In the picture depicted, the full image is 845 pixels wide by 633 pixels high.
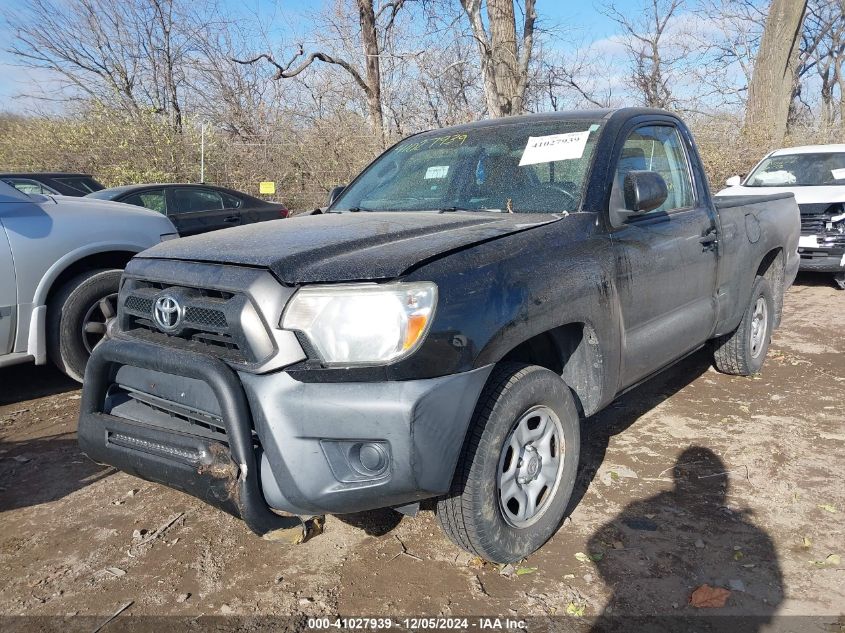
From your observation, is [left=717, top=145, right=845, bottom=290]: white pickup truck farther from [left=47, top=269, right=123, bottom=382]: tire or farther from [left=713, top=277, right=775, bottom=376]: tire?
[left=47, top=269, right=123, bottom=382]: tire

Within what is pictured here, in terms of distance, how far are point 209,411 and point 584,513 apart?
Result: 1.82 m

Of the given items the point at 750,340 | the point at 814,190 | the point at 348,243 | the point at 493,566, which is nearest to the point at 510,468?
the point at 493,566

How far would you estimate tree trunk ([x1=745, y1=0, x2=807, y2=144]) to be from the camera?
14992mm

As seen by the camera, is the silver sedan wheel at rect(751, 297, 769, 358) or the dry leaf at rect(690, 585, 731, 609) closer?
the dry leaf at rect(690, 585, 731, 609)

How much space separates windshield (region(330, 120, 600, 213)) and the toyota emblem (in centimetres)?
142

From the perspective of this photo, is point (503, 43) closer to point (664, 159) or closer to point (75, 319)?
point (664, 159)

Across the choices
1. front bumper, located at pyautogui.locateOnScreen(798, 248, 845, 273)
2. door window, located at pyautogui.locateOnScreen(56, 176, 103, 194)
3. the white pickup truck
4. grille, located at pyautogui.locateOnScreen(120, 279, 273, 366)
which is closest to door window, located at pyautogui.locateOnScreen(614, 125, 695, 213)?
grille, located at pyautogui.locateOnScreen(120, 279, 273, 366)

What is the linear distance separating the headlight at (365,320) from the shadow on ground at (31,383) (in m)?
3.78

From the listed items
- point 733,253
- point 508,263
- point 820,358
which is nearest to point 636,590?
point 508,263

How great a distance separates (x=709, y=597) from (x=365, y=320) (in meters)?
1.70

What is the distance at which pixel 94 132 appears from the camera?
14.5 metres

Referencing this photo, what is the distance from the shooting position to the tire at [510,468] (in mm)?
2416

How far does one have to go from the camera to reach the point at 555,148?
3.35 metres

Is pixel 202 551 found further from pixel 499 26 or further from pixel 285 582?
pixel 499 26
